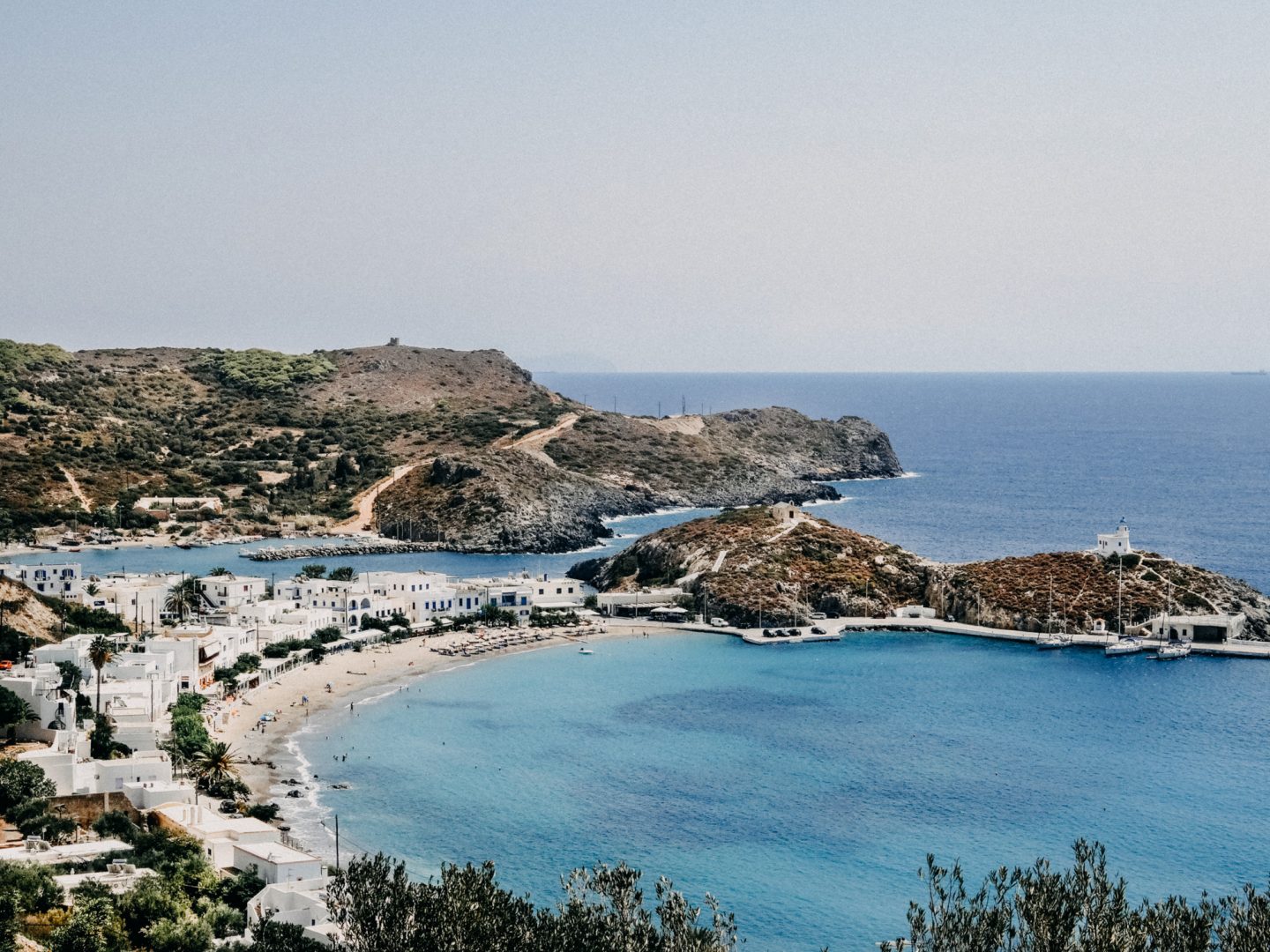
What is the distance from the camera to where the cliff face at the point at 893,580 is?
75.2 meters

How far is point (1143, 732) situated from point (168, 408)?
116121 millimetres

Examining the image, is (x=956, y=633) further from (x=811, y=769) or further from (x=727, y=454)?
(x=727, y=454)

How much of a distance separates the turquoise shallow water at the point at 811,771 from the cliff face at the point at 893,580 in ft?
20.8

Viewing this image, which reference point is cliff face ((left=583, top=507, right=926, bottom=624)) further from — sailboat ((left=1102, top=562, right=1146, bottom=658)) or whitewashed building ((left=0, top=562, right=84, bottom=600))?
whitewashed building ((left=0, top=562, right=84, bottom=600))

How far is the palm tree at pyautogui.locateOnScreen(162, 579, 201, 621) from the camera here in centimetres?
6962

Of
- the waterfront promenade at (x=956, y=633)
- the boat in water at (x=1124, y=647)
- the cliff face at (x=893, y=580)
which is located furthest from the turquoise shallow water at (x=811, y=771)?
the cliff face at (x=893, y=580)

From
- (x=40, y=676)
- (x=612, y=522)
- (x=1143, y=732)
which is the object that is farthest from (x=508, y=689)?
(x=612, y=522)

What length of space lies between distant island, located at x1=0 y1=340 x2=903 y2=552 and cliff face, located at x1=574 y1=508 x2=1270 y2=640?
84.2ft

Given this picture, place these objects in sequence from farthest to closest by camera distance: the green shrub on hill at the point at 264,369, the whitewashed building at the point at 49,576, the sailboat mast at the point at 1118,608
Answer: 1. the green shrub on hill at the point at 264,369
2. the whitewashed building at the point at 49,576
3. the sailboat mast at the point at 1118,608

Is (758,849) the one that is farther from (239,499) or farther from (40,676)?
(239,499)

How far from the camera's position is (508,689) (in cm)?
6244

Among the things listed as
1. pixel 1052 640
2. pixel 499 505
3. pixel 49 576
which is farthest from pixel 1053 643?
pixel 49 576

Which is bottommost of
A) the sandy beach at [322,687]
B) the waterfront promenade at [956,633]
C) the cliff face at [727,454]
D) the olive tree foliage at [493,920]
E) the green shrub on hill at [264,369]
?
the sandy beach at [322,687]

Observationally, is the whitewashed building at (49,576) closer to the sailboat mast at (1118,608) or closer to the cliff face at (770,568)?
the cliff face at (770,568)
